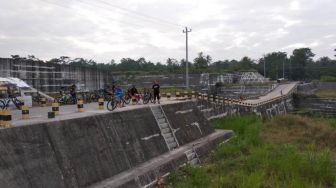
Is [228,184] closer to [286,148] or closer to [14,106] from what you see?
[286,148]

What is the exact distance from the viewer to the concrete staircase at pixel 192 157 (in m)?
15.5

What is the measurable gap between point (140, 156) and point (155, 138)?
75.0 inches

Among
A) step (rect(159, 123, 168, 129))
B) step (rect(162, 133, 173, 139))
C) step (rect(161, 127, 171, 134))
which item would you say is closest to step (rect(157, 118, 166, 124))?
step (rect(159, 123, 168, 129))

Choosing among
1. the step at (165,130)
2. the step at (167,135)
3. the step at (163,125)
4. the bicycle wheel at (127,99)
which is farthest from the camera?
the bicycle wheel at (127,99)

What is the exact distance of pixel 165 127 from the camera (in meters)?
16.8

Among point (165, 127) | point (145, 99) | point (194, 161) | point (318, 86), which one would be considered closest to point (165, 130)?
point (165, 127)

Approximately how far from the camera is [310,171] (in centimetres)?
1270

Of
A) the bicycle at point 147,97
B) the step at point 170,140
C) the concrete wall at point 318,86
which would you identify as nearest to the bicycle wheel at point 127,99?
the bicycle at point 147,97

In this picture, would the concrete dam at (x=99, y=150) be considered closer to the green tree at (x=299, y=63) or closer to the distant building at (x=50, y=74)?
the distant building at (x=50, y=74)

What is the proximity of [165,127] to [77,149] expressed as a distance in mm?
6407

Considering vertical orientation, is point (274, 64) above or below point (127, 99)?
above

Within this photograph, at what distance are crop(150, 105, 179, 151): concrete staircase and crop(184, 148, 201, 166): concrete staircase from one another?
73 cm

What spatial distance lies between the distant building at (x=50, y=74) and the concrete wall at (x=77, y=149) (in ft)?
54.1

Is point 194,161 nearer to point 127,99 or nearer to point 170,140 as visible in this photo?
point 170,140
